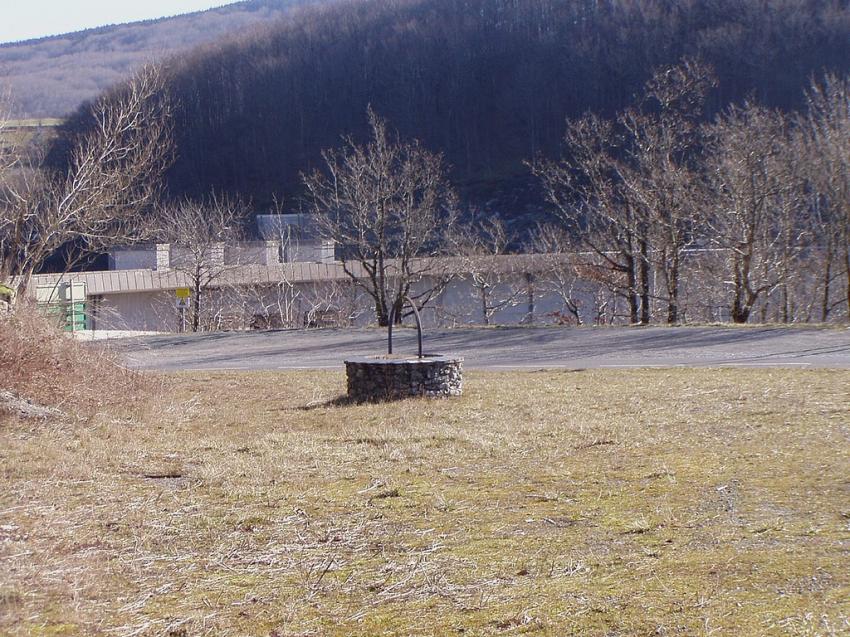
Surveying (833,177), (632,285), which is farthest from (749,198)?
(632,285)

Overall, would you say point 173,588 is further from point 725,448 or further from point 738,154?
point 738,154

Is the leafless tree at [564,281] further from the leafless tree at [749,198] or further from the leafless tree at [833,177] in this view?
the leafless tree at [833,177]

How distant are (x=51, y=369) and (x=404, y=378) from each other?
4552 mm

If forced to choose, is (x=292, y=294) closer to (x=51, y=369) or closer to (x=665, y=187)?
(x=665, y=187)

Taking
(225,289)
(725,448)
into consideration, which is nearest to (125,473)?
(725,448)

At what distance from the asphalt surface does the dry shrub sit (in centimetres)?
382

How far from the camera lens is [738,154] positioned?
83.6 ft

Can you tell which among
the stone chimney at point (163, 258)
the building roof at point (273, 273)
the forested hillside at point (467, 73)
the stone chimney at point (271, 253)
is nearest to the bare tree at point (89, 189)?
the building roof at point (273, 273)

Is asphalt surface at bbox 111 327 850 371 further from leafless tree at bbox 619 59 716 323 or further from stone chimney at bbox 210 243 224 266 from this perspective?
stone chimney at bbox 210 243 224 266

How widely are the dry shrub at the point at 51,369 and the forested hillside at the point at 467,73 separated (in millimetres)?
50627

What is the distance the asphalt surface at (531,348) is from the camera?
16828 millimetres

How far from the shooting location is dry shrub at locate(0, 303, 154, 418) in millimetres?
10195

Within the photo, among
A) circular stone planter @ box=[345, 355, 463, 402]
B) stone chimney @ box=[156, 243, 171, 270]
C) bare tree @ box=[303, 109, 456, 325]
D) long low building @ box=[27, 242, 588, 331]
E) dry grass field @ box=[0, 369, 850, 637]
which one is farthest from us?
stone chimney @ box=[156, 243, 171, 270]

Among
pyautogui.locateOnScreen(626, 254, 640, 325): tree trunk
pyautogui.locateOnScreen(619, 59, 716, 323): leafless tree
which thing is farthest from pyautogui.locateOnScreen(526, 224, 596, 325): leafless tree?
pyautogui.locateOnScreen(619, 59, 716, 323): leafless tree
